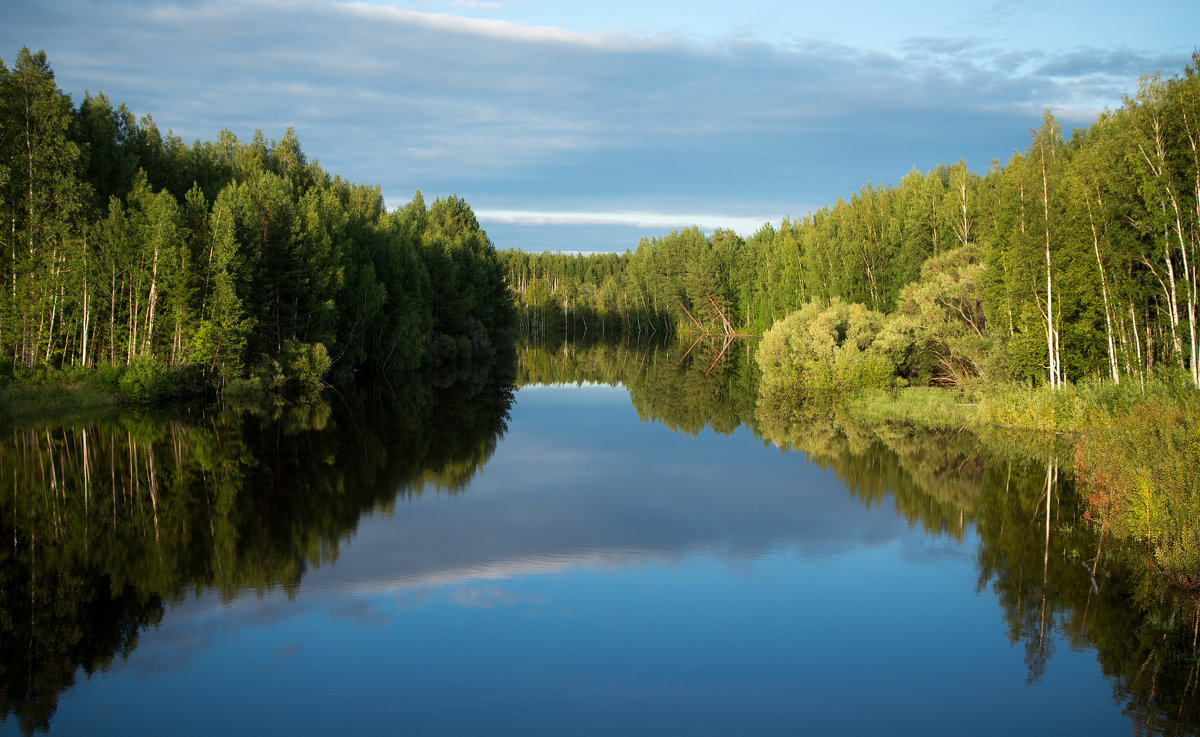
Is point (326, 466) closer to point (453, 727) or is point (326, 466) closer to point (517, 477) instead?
point (517, 477)

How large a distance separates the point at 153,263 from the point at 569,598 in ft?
99.8

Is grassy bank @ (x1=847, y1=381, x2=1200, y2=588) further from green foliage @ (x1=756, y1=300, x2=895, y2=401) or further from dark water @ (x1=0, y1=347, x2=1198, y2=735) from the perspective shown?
green foliage @ (x1=756, y1=300, x2=895, y2=401)

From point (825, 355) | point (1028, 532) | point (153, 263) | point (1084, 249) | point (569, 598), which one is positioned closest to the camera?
point (569, 598)

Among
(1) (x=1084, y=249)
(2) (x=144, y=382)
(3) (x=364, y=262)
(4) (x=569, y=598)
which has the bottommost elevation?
(4) (x=569, y=598)

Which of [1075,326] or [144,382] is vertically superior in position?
[1075,326]

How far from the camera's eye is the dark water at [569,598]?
9539 millimetres

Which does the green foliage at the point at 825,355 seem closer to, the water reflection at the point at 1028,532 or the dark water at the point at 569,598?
the water reflection at the point at 1028,532

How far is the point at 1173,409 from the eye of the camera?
15289mm

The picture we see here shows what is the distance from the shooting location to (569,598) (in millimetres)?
13328

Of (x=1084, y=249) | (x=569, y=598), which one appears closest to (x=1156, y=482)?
(x=569, y=598)

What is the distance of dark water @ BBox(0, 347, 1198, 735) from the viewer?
954 centimetres

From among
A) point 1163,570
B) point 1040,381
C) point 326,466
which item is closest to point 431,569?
point 326,466

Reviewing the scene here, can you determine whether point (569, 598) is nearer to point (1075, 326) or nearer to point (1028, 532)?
point (1028, 532)

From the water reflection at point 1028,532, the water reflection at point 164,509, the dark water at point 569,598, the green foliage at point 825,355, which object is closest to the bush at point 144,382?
the water reflection at point 164,509
